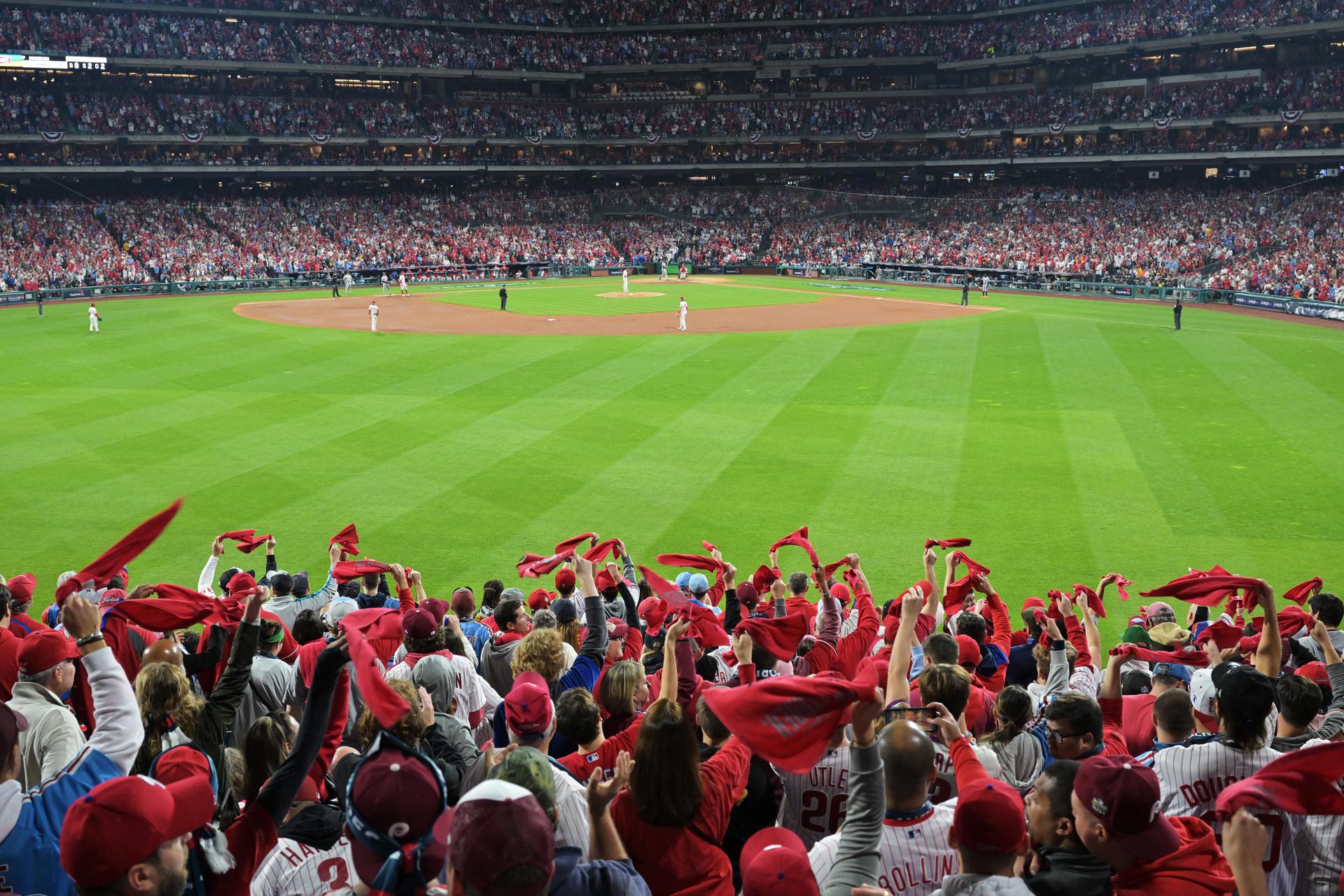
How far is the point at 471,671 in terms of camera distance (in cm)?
754

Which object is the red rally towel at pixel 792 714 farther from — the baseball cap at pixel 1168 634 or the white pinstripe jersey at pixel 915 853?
the baseball cap at pixel 1168 634

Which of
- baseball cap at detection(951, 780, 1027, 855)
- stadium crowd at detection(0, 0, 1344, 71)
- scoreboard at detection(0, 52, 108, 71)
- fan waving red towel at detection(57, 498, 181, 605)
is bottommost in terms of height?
baseball cap at detection(951, 780, 1027, 855)

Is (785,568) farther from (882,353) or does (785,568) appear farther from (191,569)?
(882,353)

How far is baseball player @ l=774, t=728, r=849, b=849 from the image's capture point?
17.8ft

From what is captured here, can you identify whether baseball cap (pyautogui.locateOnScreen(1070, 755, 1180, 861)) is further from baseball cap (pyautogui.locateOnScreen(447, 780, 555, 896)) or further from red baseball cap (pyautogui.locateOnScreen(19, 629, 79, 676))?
red baseball cap (pyautogui.locateOnScreen(19, 629, 79, 676))

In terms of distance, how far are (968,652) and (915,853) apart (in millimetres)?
3844

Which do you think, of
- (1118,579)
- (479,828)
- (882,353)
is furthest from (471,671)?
(882,353)

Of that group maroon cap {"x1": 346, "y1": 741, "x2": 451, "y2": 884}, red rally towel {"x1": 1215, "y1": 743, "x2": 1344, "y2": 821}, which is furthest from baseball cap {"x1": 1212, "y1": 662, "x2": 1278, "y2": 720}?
maroon cap {"x1": 346, "y1": 741, "x2": 451, "y2": 884}

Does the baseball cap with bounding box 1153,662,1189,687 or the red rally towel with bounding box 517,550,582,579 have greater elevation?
the red rally towel with bounding box 517,550,582,579

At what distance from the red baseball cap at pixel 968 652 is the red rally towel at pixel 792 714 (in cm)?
421

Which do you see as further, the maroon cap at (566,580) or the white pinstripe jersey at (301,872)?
the maroon cap at (566,580)

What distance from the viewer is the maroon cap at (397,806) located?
351 centimetres

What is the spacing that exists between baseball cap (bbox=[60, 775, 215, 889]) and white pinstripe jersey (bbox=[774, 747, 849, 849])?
3092mm

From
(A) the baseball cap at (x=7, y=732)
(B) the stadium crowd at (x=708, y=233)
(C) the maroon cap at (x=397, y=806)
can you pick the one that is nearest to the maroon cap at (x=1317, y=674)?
(C) the maroon cap at (x=397, y=806)
